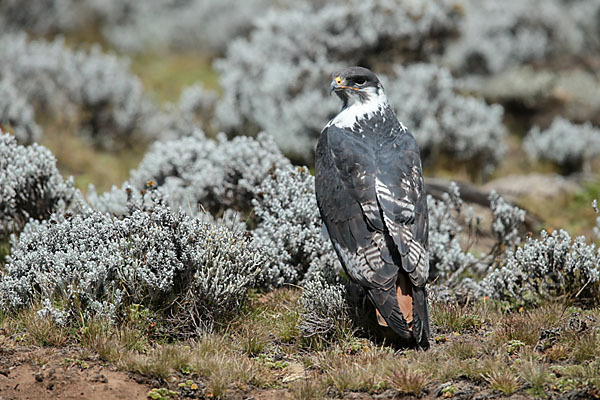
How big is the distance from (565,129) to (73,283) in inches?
319

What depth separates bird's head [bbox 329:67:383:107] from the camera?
5.03 metres

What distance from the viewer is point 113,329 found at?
4.14 m

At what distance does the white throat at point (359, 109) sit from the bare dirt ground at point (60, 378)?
241 cm

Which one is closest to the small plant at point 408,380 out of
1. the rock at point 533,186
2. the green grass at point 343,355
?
the green grass at point 343,355

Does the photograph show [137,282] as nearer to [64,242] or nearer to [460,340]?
[64,242]

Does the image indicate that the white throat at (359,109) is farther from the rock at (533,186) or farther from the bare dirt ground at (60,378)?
the rock at (533,186)

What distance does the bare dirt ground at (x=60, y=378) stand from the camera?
3.65 metres

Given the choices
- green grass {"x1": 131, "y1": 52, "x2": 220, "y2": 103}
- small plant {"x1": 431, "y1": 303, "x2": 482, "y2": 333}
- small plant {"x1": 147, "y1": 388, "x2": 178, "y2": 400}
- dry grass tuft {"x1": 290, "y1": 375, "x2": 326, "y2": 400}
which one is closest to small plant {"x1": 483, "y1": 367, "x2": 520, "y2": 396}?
small plant {"x1": 431, "y1": 303, "x2": 482, "y2": 333}

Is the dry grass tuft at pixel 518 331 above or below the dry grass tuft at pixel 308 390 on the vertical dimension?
above

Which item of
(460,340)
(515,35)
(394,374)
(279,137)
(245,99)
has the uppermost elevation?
(515,35)

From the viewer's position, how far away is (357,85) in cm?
506

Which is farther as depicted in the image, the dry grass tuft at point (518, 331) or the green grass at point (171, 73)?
the green grass at point (171, 73)

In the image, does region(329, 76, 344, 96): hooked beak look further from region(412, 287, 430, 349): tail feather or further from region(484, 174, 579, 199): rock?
region(484, 174, 579, 199): rock

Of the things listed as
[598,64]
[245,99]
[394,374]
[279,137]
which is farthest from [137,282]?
[598,64]
